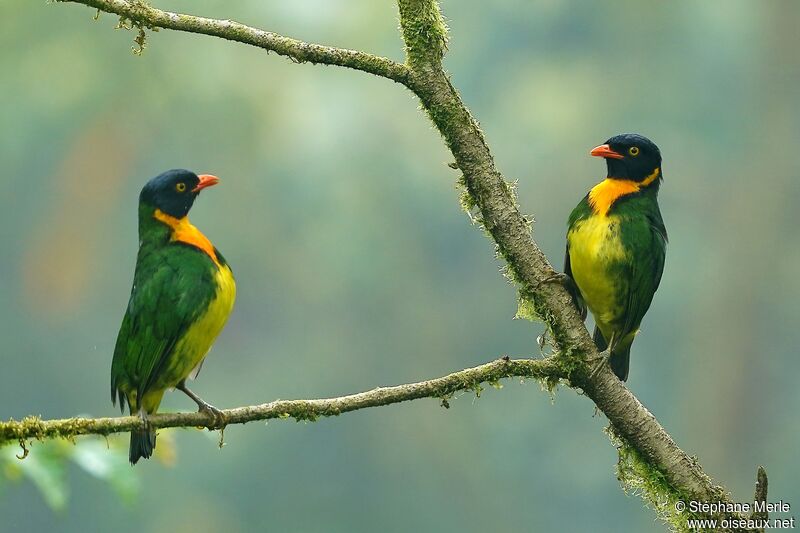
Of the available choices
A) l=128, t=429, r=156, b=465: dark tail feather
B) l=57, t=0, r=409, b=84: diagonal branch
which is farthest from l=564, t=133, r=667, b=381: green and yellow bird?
l=128, t=429, r=156, b=465: dark tail feather

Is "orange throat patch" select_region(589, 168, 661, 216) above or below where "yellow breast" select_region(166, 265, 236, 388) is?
above

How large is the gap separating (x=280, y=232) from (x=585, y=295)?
17758 mm

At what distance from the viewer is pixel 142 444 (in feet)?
11.1

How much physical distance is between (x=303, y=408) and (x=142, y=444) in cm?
Result: 74

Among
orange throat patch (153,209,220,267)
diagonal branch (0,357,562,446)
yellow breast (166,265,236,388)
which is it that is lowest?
diagonal branch (0,357,562,446)

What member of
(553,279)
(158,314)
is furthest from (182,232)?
(553,279)

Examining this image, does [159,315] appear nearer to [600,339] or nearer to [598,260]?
[598,260]

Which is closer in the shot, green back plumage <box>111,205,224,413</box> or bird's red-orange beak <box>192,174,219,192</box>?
green back plumage <box>111,205,224,413</box>

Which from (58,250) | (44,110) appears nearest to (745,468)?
(58,250)

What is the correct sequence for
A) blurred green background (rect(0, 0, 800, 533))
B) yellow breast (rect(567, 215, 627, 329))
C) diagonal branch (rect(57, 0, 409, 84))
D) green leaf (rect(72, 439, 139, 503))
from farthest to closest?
blurred green background (rect(0, 0, 800, 533))
yellow breast (rect(567, 215, 627, 329))
green leaf (rect(72, 439, 139, 503))
diagonal branch (rect(57, 0, 409, 84))

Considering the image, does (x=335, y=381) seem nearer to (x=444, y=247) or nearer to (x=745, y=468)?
(x=444, y=247)

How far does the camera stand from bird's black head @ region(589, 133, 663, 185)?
12.8ft

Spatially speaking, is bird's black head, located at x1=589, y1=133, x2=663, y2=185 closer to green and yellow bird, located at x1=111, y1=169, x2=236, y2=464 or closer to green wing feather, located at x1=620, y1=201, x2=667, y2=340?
green wing feather, located at x1=620, y1=201, x2=667, y2=340

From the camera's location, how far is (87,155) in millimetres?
21359
